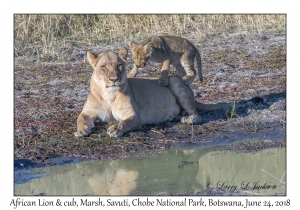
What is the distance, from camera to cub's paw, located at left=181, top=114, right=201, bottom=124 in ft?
29.5

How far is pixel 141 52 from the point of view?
9289 mm

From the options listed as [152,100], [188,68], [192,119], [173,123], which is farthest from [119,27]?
[192,119]

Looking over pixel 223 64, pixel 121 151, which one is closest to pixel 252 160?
pixel 121 151

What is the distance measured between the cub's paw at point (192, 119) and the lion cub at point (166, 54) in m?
0.59

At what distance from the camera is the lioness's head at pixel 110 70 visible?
8.19 meters

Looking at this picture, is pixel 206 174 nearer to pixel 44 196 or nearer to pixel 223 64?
pixel 44 196

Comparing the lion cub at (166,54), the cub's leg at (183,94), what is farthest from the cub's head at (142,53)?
the cub's leg at (183,94)

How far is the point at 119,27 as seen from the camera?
43.3ft

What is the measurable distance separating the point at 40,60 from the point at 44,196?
228 inches

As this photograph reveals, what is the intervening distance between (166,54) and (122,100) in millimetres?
1339

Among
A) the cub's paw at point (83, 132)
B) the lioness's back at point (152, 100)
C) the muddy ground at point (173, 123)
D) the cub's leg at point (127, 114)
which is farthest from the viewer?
the lioness's back at point (152, 100)

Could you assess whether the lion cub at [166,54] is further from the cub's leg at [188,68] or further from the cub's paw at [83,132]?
the cub's paw at [83,132]

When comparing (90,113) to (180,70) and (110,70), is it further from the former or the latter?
(180,70)

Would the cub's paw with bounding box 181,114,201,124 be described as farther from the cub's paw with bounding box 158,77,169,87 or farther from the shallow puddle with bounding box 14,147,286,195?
the shallow puddle with bounding box 14,147,286,195
